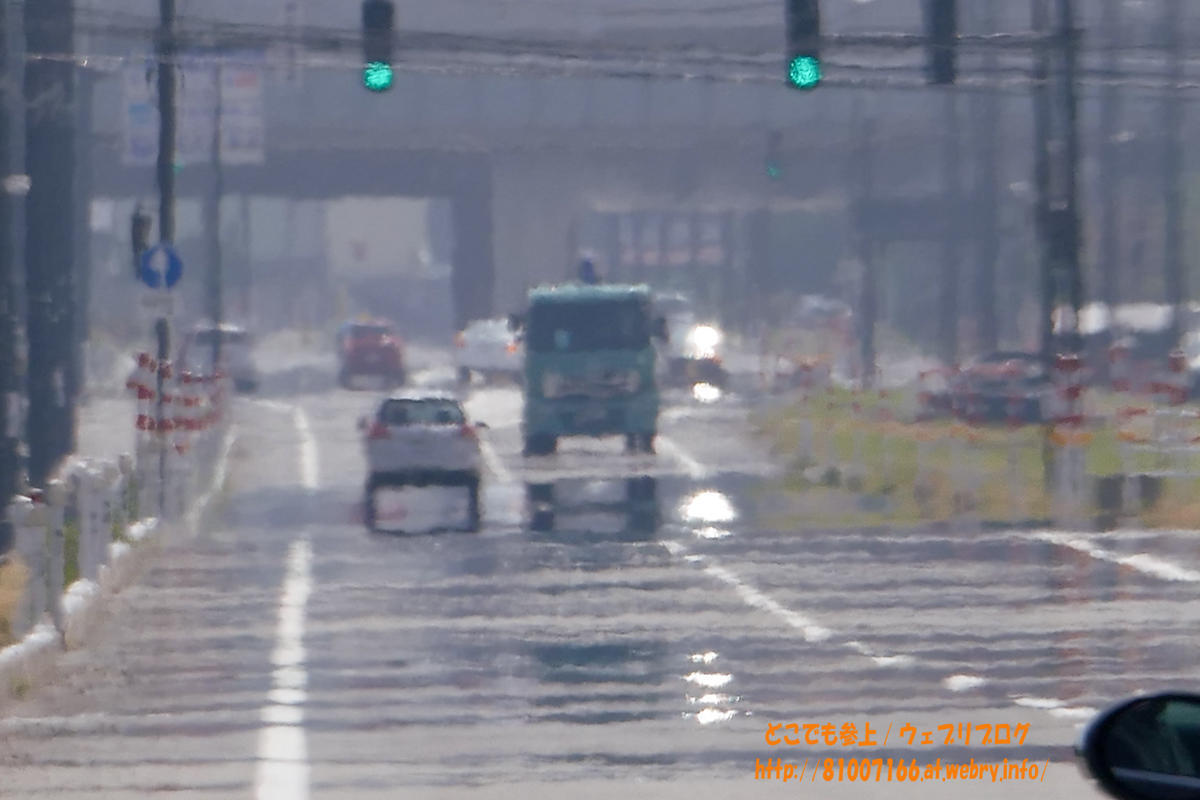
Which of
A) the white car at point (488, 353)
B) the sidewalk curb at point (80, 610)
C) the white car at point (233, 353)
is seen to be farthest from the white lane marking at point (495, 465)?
the white car at point (488, 353)

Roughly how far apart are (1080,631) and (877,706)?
3.92 meters

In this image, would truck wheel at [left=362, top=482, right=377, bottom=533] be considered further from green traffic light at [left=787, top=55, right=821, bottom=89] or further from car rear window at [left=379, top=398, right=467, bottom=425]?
green traffic light at [left=787, top=55, right=821, bottom=89]

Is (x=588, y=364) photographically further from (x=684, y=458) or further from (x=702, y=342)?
A: (x=702, y=342)

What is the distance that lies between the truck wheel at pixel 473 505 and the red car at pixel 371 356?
1390 inches

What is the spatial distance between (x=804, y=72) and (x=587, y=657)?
10.3 meters

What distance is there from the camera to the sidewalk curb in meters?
14.1

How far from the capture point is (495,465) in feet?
121

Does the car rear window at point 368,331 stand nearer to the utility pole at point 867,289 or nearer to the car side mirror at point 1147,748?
the utility pole at point 867,289

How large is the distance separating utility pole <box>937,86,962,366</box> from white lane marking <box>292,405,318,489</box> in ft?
48.6

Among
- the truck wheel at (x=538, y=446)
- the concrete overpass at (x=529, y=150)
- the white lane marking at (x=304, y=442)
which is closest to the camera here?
the white lane marking at (x=304, y=442)

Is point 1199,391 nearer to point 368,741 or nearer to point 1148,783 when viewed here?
point 368,741

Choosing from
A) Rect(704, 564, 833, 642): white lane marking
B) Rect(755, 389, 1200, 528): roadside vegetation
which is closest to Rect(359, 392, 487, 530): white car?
Rect(755, 389, 1200, 528): roadside vegetation

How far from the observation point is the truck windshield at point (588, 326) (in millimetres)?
38188

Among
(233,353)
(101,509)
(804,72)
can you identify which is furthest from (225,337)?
(101,509)
